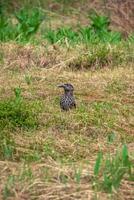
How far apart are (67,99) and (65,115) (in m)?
0.23

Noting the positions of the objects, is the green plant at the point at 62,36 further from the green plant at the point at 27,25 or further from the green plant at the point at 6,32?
the green plant at the point at 6,32

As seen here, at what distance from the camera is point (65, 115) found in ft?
18.9

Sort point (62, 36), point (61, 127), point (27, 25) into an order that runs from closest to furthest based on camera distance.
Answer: point (61, 127) < point (62, 36) < point (27, 25)

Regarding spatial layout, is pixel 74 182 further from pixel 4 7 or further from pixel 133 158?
pixel 4 7

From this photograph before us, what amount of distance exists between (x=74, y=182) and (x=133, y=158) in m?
0.51

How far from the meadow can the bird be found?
0.06 m

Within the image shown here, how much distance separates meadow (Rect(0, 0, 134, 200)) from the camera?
433 cm

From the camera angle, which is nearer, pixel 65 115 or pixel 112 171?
pixel 112 171

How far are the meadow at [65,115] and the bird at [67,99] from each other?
0.06m

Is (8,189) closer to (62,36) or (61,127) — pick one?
(61,127)

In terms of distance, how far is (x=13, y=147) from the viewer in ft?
16.3

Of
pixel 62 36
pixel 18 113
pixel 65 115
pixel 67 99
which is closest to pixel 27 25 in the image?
pixel 62 36

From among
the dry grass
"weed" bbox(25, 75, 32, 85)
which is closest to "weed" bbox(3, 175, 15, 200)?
the dry grass

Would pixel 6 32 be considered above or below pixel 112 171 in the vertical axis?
above
